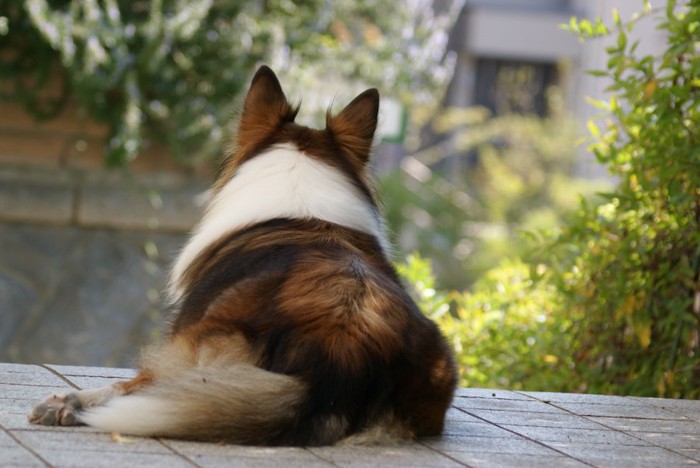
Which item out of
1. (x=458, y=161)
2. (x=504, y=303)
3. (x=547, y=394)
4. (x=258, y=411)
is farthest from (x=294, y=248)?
(x=458, y=161)

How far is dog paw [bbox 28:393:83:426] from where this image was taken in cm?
313

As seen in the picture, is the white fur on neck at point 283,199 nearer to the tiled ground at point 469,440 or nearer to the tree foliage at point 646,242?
the tiled ground at point 469,440

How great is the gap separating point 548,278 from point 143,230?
347cm

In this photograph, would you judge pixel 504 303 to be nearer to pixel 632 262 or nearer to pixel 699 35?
pixel 632 262

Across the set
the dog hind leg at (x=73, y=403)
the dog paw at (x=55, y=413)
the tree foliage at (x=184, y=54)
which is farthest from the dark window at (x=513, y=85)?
the dog paw at (x=55, y=413)

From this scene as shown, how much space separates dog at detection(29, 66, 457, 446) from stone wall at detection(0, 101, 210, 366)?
14.3 feet

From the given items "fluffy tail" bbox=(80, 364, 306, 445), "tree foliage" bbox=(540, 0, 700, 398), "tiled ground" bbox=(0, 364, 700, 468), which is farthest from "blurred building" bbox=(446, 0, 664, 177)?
"fluffy tail" bbox=(80, 364, 306, 445)

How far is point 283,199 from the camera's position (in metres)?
3.66

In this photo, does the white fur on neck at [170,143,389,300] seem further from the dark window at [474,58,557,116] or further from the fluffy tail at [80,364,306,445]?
the dark window at [474,58,557,116]

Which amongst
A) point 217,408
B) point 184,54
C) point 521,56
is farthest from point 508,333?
point 521,56

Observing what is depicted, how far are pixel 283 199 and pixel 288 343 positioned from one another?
716mm

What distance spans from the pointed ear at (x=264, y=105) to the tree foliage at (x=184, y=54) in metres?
3.24

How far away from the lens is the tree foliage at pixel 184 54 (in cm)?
709

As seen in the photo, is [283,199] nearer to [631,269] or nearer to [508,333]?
[631,269]
